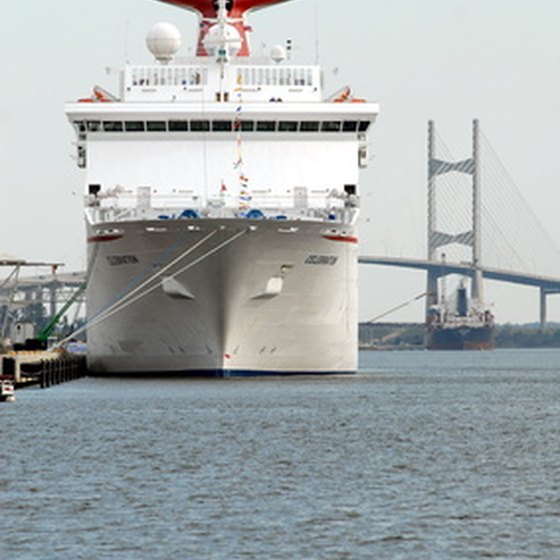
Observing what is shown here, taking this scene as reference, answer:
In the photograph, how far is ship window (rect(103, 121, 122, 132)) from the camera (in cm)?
5834

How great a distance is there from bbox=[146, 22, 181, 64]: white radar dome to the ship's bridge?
3.63 m

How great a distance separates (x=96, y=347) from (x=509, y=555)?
39645mm

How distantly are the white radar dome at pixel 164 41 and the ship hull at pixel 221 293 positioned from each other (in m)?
10.5

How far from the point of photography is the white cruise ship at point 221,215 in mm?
53188

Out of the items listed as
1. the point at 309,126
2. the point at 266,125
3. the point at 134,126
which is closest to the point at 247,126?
the point at 266,125

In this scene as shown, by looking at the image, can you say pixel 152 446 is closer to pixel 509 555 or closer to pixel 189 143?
pixel 509 555

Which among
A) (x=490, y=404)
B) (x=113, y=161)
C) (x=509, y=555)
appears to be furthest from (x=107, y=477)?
(x=113, y=161)

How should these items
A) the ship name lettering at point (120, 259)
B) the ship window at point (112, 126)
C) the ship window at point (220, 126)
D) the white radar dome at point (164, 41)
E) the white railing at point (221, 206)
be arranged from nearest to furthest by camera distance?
1. the ship name lettering at point (120, 259)
2. the white railing at point (221, 206)
3. the ship window at point (220, 126)
4. the ship window at point (112, 126)
5. the white radar dome at point (164, 41)

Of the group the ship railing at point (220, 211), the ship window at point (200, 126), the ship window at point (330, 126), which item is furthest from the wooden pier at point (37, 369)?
the ship window at point (330, 126)

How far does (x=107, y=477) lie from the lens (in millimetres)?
27641

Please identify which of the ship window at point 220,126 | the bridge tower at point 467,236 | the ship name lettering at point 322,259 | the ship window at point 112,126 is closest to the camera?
the ship name lettering at point 322,259

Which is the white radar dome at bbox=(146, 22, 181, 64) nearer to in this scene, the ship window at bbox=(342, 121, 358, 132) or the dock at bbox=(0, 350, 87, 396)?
the ship window at bbox=(342, 121, 358, 132)

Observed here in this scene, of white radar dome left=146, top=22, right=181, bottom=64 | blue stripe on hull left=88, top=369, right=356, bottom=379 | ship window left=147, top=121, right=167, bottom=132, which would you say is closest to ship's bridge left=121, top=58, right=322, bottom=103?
ship window left=147, top=121, right=167, bottom=132

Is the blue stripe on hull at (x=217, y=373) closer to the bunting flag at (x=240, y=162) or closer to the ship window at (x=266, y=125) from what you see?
the bunting flag at (x=240, y=162)
